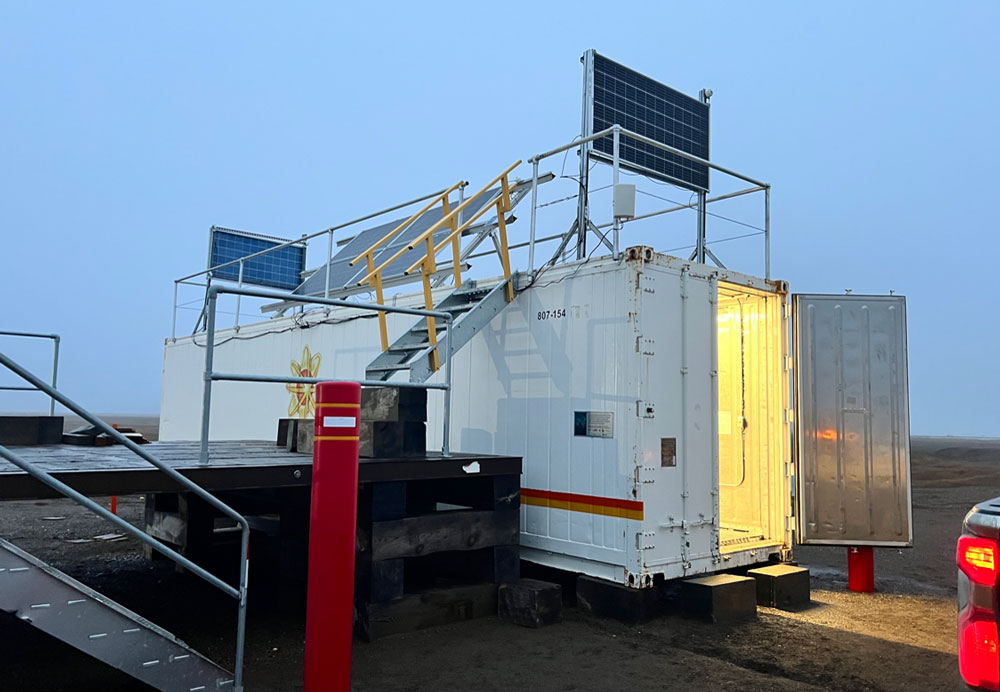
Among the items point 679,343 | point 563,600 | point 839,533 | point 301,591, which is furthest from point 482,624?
point 839,533

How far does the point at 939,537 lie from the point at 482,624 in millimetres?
9176

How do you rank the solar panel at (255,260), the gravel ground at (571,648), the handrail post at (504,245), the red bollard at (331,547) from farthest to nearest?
the solar panel at (255,260), the handrail post at (504,245), the gravel ground at (571,648), the red bollard at (331,547)

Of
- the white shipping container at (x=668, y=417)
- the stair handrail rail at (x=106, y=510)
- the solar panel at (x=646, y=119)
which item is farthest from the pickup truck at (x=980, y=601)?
the solar panel at (x=646, y=119)

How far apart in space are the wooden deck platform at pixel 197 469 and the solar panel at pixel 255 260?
863cm

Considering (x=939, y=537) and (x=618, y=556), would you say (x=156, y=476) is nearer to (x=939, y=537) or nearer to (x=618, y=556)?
(x=618, y=556)

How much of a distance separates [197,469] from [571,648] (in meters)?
3.07

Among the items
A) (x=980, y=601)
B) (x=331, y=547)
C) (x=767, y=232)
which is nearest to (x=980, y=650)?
(x=980, y=601)

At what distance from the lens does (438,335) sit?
25.7 feet

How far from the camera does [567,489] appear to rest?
284 inches

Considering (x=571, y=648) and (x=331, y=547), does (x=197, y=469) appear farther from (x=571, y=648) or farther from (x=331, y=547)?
(x=571, y=648)

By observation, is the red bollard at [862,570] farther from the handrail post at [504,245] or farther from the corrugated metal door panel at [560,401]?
the handrail post at [504,245]

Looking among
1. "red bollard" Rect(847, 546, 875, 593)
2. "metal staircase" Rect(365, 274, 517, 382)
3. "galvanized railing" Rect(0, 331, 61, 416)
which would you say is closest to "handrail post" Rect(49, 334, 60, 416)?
"galvanized railing" Rect(0, 331, 61, 416)

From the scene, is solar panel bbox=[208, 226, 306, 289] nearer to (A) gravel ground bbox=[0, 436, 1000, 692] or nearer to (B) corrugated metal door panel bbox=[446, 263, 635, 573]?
(A) gravel ground bbox=[0, 436, 1000, 692]

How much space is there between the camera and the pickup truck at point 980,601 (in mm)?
2572
